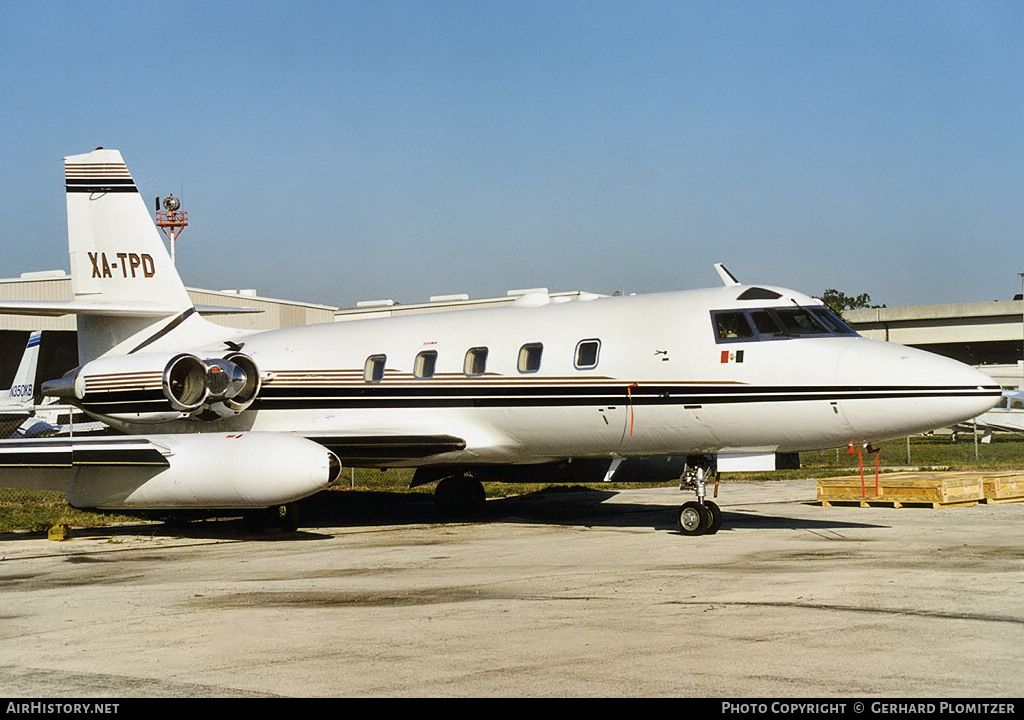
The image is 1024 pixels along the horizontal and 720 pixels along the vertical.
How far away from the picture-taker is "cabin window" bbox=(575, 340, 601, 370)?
15.3 meters

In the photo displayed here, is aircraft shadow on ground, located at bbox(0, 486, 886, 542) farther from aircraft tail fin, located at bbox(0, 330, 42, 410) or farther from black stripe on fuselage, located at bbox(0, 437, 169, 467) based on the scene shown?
aircraft tail fin, located at bbox(0, 330, 42, 410)

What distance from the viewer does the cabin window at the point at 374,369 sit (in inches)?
680

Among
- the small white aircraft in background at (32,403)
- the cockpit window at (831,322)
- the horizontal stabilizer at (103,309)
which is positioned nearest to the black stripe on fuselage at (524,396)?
the cockpit window at (831,322)

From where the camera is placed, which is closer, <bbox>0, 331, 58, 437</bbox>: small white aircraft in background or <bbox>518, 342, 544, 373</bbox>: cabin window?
<bbox>518, 342, 544, 373</bbox>: cabin window

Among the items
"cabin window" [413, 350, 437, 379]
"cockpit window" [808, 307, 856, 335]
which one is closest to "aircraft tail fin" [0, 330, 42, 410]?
Answer: "cabin window" [413, 350, 437, 379]

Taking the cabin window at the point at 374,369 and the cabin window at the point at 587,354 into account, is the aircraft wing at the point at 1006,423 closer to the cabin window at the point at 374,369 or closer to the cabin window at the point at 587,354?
the cabin window at the point at 587,354

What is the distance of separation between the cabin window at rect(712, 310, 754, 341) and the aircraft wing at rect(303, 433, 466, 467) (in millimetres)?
4272

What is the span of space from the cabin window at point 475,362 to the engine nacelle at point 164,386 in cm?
408

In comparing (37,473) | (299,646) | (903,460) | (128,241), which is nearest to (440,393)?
(37,473)

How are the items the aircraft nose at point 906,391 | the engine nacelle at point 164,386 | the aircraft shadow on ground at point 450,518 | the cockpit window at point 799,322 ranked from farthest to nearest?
the engine nacelle at point 164,386, the aircraft shadow on ground at point 450,518, the cockpit window at point 799,322, the aircraft nose at point 906,391

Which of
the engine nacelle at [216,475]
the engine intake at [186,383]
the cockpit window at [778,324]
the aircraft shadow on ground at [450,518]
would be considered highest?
the cockpit window at [778,324]

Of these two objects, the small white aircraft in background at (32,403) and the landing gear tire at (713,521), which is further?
the small white aircraft in background at (32,403)

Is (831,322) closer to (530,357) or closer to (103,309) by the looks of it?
(530,357)

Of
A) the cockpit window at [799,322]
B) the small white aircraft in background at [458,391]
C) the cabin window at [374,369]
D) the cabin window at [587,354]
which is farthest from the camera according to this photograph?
the cabin window at [374,369]
